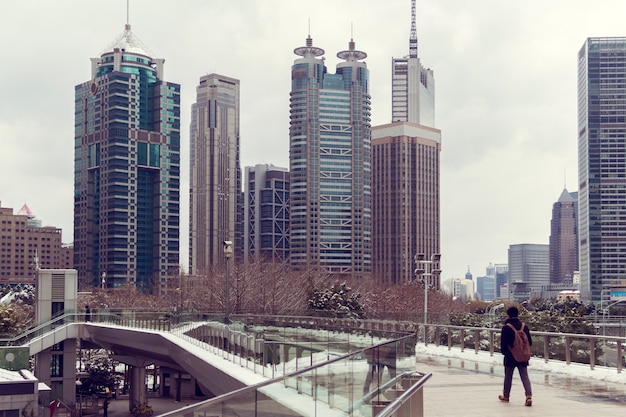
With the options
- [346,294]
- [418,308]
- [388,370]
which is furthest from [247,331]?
[418,308]

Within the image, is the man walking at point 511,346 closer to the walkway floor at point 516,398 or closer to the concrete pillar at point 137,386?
the walkway floor at point 516,398

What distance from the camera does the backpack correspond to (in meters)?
14.8

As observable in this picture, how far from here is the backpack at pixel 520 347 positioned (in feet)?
48.5

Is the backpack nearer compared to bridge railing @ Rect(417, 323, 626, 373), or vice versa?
the backpack

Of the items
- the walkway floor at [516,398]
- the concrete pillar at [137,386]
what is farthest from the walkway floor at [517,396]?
the concrete pillar at [137,386]

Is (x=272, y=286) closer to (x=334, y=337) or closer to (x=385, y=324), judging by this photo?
(x=385, y=324)

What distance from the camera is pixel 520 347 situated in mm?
14828

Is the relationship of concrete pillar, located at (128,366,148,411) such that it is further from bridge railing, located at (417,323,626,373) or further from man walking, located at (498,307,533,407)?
man walking, located at (498,307,533,407)

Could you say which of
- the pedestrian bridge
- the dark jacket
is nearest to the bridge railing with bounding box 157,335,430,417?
the pedestrian bridge

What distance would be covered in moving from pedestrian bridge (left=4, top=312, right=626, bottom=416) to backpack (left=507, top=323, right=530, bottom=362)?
88cm

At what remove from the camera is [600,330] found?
3081 centimetres

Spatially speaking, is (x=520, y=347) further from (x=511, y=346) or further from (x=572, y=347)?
(x=572, y=347)

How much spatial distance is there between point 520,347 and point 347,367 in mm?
5544

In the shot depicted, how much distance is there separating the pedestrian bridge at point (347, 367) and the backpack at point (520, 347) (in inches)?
34.5
